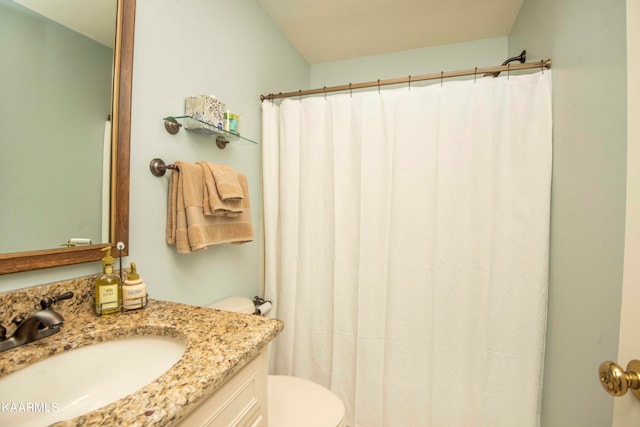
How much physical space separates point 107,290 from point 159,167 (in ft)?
1.48

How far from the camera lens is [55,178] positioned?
0.75 m

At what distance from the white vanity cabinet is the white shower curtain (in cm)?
83

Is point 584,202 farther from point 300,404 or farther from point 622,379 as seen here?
point 300,404

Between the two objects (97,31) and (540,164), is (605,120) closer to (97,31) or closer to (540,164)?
(540,164)

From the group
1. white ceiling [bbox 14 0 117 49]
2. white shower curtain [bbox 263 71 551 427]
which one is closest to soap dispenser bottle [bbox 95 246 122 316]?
white ceiling [bbox 14 0 117 49]

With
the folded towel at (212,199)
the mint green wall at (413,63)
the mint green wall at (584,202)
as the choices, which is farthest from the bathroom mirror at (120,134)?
the mint green wall at (413,63)

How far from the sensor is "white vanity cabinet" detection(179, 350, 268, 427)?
0.54 meters

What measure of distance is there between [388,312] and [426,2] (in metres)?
1.78

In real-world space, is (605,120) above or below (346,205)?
above

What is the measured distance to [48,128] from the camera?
0.73 m

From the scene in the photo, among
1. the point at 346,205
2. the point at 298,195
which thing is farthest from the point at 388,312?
the point at 298,195

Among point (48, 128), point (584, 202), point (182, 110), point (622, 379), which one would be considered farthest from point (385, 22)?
point (622, 379)

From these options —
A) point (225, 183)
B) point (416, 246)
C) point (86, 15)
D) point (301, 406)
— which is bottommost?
point (301, 406)

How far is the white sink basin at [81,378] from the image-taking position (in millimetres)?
557
